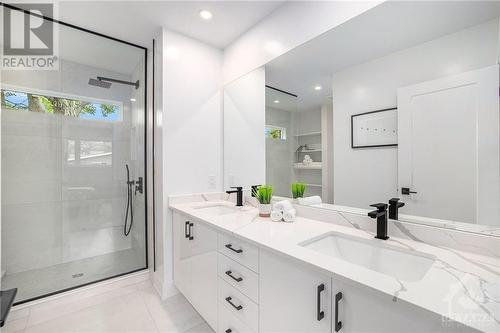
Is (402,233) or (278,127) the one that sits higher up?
(278,127)

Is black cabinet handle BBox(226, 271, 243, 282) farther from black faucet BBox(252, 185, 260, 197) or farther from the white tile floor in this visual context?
black faucet BBox(252, 185, 260, 197)

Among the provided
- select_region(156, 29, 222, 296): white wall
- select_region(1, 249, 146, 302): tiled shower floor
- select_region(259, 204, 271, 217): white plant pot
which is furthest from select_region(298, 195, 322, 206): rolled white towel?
select_region(1, 249, 146, 302): tiled shower floor

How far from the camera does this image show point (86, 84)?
2.23 metres

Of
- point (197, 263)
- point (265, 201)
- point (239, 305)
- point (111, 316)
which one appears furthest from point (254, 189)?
point (111, 316)

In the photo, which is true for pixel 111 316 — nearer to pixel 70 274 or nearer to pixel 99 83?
pixel 70 274

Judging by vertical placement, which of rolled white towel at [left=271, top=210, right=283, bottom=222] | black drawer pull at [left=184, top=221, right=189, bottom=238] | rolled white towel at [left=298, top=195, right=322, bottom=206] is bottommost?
→ black drawer pull at [left=184, top=221, right=189, bottom=238]

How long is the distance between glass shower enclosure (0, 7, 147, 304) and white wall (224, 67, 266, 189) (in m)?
0.96

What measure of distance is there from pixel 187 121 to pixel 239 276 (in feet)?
5.07

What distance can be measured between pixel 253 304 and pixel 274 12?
2.08 metres

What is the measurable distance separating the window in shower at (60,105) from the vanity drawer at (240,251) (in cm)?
195

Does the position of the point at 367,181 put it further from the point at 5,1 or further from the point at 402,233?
the point at 5,1

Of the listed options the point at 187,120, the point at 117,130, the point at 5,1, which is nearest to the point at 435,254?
the point at 187,120

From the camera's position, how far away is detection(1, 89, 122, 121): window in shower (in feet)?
6.46

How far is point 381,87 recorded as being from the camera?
1.24m
